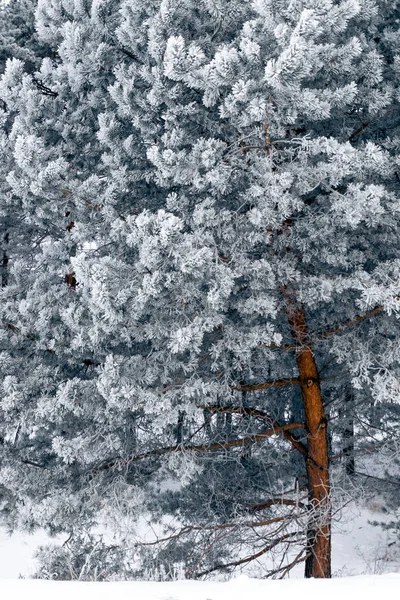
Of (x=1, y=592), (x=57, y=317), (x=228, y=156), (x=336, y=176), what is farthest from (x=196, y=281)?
(x=1, y=592)

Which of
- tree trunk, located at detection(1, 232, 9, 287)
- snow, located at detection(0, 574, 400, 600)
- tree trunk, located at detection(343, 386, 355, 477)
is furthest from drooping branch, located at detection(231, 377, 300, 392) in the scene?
tree trunk, located at detection(1, 232, 9, 287)

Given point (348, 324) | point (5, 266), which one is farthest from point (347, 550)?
point (5, 266)

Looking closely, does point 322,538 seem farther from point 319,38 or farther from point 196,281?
point 319,38

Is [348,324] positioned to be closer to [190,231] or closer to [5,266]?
[190,231]

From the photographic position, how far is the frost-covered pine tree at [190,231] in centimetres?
451

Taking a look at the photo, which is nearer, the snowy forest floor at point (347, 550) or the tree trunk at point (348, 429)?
the tree trunk at point (348, 429)

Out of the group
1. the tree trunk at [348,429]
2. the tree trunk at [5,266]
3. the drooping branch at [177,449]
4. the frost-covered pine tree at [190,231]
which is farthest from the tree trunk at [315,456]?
the tree trunk at [5,266]

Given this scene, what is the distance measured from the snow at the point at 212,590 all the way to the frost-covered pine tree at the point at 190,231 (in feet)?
4.78

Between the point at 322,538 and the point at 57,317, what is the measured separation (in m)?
3.56

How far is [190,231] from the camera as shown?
5.22 meters

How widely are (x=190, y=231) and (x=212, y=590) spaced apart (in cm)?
291

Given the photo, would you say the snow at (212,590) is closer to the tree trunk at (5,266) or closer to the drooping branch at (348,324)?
the drooping branch at (348,324)

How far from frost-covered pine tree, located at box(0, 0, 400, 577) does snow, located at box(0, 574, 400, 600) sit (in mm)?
1456

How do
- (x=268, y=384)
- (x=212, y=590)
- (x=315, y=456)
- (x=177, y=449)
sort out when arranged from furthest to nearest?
1. (x=315, y=456)
2. (x=268, y=384)
3. (x=177, y=449)
4. (x=212, y=590)
